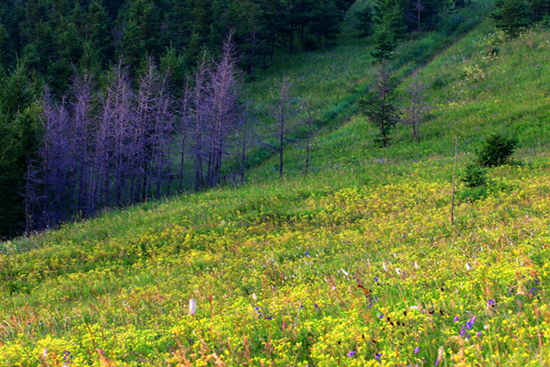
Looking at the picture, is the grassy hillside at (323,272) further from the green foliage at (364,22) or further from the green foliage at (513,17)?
the green foliage at (364,22)

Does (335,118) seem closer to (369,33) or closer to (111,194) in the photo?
(111,194)

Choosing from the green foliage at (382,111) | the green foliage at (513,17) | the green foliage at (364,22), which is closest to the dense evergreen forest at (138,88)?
the green foliage at (513,17)

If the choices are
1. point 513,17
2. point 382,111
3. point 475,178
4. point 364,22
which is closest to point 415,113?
point 382,111

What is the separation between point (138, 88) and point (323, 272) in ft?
118

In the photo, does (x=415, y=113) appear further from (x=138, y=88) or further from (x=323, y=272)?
(x=138, y=88)

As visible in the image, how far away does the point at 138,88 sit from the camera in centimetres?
3666

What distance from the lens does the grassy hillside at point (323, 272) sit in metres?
2.79

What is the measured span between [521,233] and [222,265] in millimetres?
5257

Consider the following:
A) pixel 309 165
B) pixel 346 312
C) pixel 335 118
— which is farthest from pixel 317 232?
pixel 335 118

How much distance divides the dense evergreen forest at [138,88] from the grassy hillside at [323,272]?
7.58m

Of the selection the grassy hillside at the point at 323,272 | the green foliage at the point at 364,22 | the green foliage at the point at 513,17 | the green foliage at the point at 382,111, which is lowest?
the grassy hillside at the point at 323,272

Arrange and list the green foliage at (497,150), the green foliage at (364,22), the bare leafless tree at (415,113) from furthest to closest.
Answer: the green foliage at (364,22)
the bare leafless tree at (415,113)
the green foliage at (497,150)

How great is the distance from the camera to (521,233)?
5316 millimetres

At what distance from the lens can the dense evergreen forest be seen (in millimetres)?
23234
